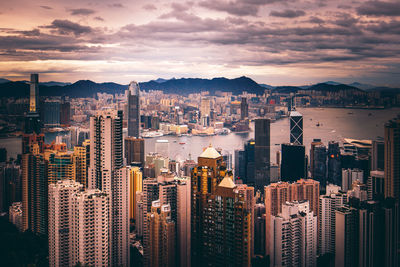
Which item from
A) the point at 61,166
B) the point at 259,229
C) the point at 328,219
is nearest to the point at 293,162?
the point at 328,219

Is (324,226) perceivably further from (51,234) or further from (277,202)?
(51,234)

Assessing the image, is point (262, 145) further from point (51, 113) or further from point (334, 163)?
point (51, 113)

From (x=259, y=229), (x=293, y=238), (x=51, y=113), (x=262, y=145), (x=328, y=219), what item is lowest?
(x=293, y=238)

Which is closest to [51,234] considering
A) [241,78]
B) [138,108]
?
[241,78]

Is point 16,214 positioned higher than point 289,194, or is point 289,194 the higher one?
point 289,194

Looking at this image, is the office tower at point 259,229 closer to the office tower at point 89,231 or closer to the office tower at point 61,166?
the office tower at point 89,231

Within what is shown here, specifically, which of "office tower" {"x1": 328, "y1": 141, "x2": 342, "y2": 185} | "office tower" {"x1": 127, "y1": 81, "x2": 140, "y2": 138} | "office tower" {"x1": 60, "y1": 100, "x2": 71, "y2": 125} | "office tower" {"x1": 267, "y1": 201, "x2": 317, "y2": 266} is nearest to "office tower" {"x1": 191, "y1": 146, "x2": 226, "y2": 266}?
"office tower" {"x1": 267, "y1": 201, "x2": 317, "y2": 266}

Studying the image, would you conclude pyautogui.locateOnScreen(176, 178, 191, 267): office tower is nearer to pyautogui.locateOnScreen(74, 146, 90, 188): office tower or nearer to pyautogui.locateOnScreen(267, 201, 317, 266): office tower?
pyautogui.locateOnScreen(267, 201, 317, 266): office tower
